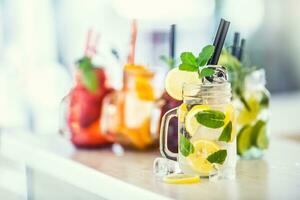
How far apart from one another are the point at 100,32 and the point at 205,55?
4.24ft

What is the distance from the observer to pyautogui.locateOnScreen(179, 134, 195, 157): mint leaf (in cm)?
127

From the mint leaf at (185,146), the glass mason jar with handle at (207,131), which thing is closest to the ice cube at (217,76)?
the glass mason jar with handle at (207,131)

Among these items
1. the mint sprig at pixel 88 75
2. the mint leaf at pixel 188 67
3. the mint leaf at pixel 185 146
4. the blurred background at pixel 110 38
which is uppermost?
the mint leaf at pixel 188 67

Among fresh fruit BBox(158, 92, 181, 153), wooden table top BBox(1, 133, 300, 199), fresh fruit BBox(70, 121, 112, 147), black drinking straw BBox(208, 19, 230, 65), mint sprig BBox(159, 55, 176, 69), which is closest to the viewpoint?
wooden table top BBox(1, 133, 300, 199)

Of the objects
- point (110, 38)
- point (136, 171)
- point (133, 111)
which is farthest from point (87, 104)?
point (110, 38)

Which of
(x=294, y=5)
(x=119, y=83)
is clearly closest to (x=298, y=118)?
(x=294, y=5)

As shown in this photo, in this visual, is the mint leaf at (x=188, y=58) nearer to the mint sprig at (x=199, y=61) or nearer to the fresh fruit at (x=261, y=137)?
the mint sprig at (x=199, y=61)

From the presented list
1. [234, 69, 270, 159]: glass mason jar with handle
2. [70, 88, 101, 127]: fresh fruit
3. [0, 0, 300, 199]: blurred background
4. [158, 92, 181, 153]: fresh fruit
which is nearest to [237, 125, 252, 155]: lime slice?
[234, 69, 270, 159]: glass mason jar with handle

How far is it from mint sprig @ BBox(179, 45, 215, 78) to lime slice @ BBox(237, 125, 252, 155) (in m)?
0.29

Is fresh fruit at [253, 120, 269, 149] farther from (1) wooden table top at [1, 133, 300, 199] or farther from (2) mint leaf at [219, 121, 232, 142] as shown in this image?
(2) mint leaf at [219, 121, 232, 142]

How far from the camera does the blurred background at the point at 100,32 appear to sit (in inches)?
116

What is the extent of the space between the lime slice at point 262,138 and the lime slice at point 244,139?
→ 0.07 ft

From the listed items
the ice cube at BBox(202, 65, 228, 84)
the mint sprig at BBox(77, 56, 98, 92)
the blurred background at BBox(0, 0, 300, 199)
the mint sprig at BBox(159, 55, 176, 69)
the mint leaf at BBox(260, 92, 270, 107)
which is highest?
the ice cube at BBox(202, 65, 228, 84)

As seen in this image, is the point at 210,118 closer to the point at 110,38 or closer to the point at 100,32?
the point at 100,32
